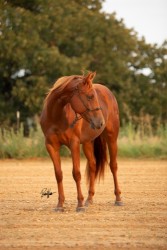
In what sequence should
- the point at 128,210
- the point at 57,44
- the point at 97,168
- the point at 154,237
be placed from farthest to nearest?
1. the point at 57,44
2. the point at 97,168
3. the point at 128,210
4. the point at 154,237

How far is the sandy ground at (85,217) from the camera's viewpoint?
776cm

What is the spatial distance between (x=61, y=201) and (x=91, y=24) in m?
23.7

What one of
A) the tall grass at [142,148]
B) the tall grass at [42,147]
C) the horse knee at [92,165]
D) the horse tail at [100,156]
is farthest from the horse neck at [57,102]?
the tall grass at [142,148]

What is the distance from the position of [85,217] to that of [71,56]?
79.5 ft

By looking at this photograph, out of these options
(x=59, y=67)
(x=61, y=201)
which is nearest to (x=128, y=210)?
(x=61, y=201)

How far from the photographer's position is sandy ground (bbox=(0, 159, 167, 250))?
306 inches

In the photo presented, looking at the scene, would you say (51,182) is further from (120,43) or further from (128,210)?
(120,43)

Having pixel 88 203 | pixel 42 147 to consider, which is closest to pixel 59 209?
Result: pixel 88 203

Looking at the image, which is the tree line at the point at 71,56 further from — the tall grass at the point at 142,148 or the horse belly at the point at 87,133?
the horse belly at the point at 87,133

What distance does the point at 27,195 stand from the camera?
1247 cm

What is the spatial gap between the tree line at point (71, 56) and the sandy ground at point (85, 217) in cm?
1425

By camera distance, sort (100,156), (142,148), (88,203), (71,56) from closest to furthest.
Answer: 1. (88,203)
2. (100,156)
3. (142,148)
4. (71,56)

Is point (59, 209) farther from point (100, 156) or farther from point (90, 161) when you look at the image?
point (100, 156)

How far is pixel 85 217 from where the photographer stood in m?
9.77
